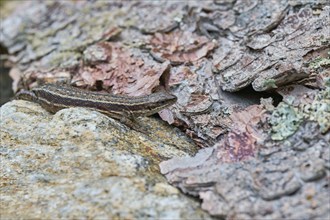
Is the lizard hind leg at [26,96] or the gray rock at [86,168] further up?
the gray rock at [86,168]

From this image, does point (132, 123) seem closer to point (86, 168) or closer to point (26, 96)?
point (86, 168)

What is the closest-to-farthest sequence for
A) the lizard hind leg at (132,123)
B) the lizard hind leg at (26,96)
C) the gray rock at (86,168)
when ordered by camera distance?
1. the gray rock at (86,168)
2. the lizard hind leg at (132,123)
3. the lizard hind leg at (26,96)

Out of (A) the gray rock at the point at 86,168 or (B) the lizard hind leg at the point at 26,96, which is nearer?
(A) the gray rock at the point at 86,168

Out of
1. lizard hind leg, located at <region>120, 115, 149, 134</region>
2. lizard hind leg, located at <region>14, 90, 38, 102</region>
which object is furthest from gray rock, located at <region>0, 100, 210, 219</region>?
lizard hind leg, located at <region>14, 90, 38, 102</region>

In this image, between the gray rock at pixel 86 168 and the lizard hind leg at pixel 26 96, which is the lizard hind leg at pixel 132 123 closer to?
the gray rock at pixel 86 168

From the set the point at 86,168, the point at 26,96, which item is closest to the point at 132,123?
the point at 86,168

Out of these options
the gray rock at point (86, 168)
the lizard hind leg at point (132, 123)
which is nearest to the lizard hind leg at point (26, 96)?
the gray rock at point (86, 168)

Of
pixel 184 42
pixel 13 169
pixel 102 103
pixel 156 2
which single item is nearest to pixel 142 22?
pixel 156 2

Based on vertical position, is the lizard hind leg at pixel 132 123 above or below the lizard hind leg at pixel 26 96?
above

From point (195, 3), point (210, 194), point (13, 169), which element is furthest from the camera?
point (195, 3)

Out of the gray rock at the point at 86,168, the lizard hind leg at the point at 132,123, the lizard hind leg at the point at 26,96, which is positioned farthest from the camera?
the lizard hind leg at the point at 26,96

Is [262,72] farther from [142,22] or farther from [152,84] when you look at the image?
[142,22]
